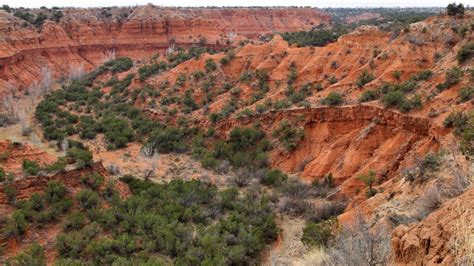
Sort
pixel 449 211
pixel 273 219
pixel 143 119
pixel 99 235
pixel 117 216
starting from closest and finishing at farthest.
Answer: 1. pixel 449 211
2. pixel 99 235
3. pixel 117 216
4. pixel 273 219
5. pixel 143 119

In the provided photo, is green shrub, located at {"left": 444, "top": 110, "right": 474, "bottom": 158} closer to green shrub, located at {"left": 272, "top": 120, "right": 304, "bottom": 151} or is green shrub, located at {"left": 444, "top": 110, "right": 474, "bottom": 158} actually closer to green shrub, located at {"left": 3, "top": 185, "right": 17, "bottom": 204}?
green shrub, located at {"left": 272, "top": 120, "right": 304, "bottom": 151}

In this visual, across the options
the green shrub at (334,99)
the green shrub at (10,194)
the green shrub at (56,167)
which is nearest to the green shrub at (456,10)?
the green shrub at (334,99)

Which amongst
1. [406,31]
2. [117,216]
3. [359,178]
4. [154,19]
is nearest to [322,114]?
[359,178]

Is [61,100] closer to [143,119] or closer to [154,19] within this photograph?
[143,119]

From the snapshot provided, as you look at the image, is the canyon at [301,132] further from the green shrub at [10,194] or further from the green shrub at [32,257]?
the green shrub at [32,257]

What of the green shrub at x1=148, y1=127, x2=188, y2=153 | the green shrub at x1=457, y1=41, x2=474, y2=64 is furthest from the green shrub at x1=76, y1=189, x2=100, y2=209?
the green shrub at x1=457, y1=41, x2=474, y2=64

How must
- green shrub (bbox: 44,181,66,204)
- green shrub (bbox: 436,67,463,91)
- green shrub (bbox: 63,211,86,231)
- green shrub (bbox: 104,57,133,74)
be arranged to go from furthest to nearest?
green shrub (bbox: 104,57,133,74) → green shrub (bbox: 436,67,463,91) → green shrub (bbox: 44,181,66,204) → green shrub (bbox: 63,211,86,231)

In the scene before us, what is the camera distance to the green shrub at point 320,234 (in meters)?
14.8

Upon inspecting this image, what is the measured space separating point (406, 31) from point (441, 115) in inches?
436

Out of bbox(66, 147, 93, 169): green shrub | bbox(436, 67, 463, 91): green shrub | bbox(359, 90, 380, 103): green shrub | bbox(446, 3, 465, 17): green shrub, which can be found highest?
bbox(446, 3, 465, 17): green shrub

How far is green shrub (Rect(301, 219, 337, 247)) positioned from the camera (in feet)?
48.7

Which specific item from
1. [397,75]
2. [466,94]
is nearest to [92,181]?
[466,94]

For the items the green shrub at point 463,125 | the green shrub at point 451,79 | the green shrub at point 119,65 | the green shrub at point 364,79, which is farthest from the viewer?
the green shrub at point 119,65

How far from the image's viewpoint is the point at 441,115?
70.4 feet
